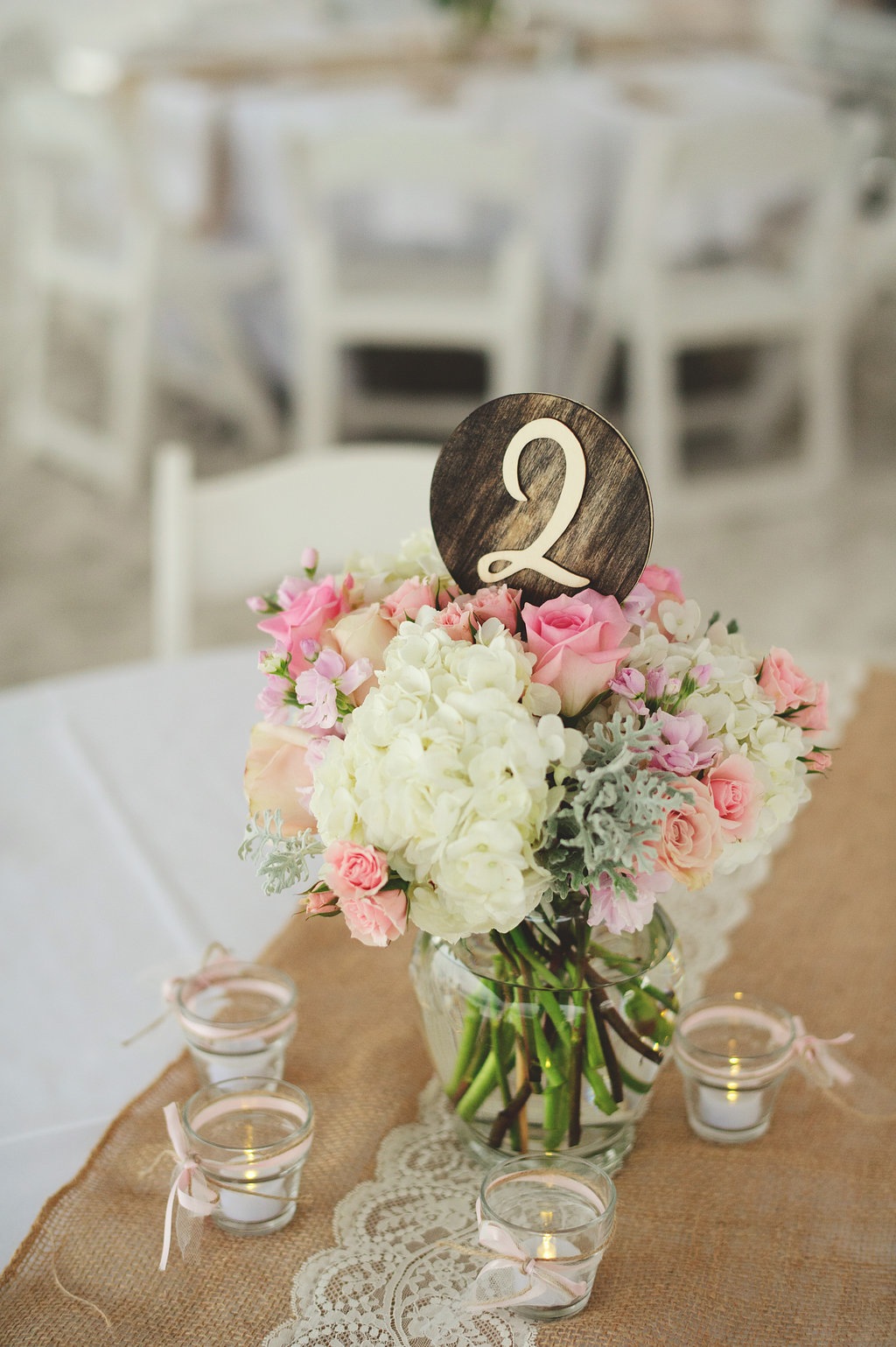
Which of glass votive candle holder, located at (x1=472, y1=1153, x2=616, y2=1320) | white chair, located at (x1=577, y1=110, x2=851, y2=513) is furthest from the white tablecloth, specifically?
white chair, located at (x1=577, y1=110, x2=851, y2=513)

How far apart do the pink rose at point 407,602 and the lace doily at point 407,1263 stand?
0.35 metres

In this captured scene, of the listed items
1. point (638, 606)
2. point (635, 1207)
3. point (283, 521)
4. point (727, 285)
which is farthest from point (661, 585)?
point (727, 285)

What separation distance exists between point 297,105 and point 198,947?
2879mm

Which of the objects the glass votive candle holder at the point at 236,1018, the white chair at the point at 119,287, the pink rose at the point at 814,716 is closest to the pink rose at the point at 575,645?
the pink rose at the point at 814,716

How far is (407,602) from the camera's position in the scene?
0.68 m

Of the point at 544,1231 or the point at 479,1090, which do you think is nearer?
the point at 544,1231

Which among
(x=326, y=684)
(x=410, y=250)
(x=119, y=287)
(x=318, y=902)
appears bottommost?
(x=318, y=902)

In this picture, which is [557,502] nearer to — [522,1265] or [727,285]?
[522,1265]

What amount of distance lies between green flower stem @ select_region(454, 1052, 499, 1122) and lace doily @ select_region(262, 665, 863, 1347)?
0.14 ft

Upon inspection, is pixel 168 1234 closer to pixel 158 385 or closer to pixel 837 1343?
pixel 837 1343

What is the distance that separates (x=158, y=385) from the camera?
4012mm

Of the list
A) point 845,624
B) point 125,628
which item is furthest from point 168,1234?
point 845,624

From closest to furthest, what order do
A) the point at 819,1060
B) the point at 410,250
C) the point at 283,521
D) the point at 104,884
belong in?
the point at 819,1060 → the point at 104,884 → the point at 283,521 → the point at 410,250

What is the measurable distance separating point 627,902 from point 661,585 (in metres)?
0.20
